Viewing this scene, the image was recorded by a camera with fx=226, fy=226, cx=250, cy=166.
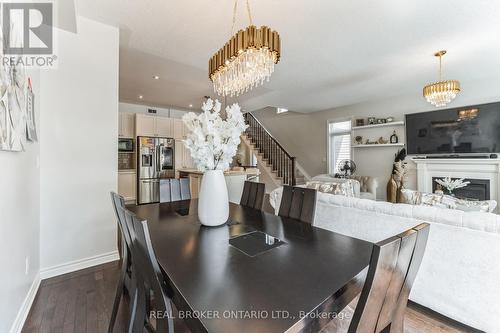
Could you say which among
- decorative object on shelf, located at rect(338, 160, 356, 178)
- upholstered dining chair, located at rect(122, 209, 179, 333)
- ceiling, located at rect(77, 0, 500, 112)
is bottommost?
upholstered dining chair, located at rect(122, 209, 179, 333)

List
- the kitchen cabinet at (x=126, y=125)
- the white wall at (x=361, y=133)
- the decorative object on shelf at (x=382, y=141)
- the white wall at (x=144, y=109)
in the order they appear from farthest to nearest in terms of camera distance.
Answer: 1. the white wall at (x=144, y=109)
2. the decorative object on shelf at (x=382, y=141)
3. the kitchen cabinet at (x=126, y=125)
4. the white wall at (x=361, y=133)

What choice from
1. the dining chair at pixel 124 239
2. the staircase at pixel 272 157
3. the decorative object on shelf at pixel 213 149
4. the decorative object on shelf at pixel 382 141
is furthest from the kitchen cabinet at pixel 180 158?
the decorative object on shelf at pixel 382 141

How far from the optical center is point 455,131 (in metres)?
4.67

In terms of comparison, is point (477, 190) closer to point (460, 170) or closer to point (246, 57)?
point (460, 170)

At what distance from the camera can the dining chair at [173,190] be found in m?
2.69

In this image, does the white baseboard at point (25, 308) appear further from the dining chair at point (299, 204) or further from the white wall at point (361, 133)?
the white wall at point (361, 133)

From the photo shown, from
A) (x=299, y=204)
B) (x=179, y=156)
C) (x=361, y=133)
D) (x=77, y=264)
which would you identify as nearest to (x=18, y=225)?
(x=77, y=264)

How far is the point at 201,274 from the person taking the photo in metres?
0.98

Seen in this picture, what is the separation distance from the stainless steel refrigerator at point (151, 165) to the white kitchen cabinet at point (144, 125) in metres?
0.19

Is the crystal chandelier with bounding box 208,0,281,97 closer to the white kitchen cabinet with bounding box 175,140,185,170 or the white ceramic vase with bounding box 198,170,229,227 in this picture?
the white ceramic vase with bounding box 198,170,229,227

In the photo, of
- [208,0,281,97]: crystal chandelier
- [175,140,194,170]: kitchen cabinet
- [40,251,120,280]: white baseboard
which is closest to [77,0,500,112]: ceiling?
[208,0,281,97]: crystal chandelier

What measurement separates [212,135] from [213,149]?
4.0 inches

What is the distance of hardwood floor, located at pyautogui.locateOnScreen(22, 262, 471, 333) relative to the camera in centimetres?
160

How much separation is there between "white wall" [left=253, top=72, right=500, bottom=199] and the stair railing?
2.55 ft
